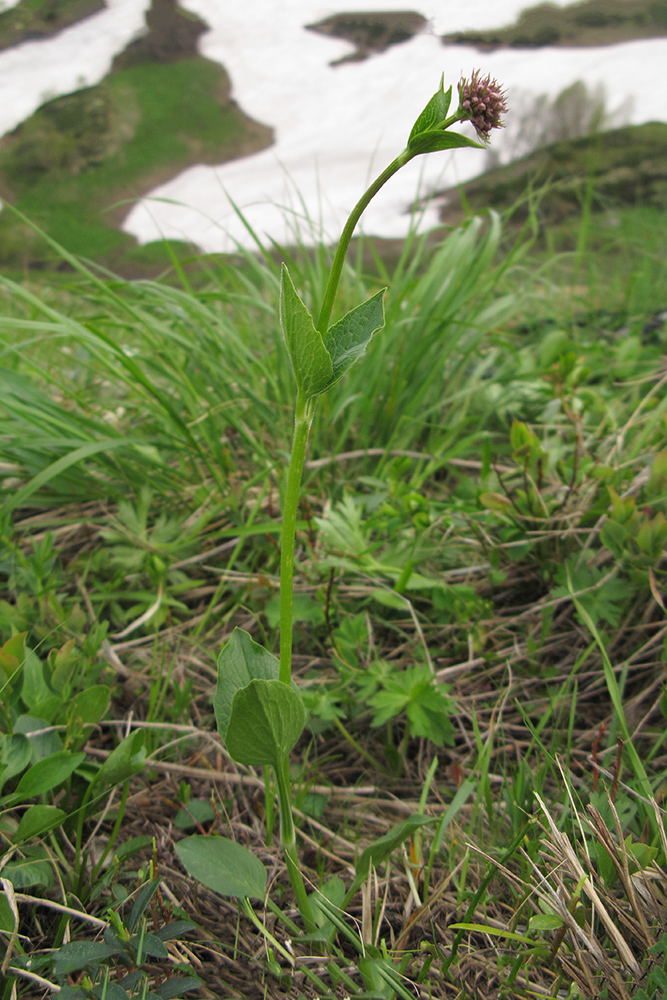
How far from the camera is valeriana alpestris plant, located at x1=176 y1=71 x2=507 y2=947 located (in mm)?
509

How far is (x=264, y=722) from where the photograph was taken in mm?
589

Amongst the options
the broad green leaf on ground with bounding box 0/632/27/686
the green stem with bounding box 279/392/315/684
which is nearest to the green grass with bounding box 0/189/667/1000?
the broad green leaf on ground with bounding box 0/632/27/686

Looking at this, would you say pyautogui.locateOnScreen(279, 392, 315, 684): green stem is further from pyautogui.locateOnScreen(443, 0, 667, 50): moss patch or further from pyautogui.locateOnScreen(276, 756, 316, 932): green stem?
pyautogui.locateOnScreen(443, 0, 667, 50): moss patch

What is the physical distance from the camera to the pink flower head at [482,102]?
50cm

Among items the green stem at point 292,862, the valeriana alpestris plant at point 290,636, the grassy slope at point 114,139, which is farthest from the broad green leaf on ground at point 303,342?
the grassy slope at point 114,139

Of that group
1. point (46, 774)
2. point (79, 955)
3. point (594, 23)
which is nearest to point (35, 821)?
point (46, 774)

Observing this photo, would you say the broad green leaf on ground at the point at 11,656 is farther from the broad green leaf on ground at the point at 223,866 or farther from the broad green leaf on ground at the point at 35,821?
the broad green leaf on ground at the point at 223,866

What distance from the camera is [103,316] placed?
1582 millimetres

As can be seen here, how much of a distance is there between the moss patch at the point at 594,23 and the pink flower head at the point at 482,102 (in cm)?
509

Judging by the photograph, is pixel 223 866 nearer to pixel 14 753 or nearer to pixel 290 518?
pixel 14 753

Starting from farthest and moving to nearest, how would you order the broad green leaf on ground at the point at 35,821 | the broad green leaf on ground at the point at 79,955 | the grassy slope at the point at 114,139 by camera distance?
1. the grassy slope at the point at 114,139
2. the broad green leaf on ground at the point at 35,821
3. the broad green leaf on ground at the point at 79,955

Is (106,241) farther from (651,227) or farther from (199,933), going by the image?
(199,933)

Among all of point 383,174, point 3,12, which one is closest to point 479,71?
point 383,174

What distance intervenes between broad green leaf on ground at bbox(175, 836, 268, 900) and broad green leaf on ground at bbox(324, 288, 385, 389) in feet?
1.94
